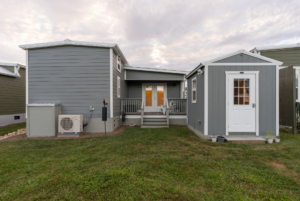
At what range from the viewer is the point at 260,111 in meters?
4.28

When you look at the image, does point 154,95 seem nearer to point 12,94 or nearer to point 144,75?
point 144,75

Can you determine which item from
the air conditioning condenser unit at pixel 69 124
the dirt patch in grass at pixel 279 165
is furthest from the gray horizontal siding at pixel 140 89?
the dirt patch in grass at pixel 279 165

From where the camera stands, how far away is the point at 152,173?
2291mm

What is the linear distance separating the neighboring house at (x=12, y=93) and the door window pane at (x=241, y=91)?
1164cm

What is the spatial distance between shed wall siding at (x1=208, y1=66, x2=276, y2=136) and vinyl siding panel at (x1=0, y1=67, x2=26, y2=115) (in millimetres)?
10948

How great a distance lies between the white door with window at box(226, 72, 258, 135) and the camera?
14.1 feet

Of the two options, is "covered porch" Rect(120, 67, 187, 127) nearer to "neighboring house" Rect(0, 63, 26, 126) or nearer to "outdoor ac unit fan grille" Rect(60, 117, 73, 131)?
"outdoor ac unit fan grille" Rect(60, 117, 73, 131)

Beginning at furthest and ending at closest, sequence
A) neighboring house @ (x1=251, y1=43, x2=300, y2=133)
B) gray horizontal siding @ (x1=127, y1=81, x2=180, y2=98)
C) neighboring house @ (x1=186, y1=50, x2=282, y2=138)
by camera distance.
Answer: gray horizontal siding @ (x1=127, y1=81, x2=180, y2=98), neighboring house @ (x1=251, y1=43, x2=300, y2=133), neighboring house @ (x1=186, y1=50, x2=282, y2=138)

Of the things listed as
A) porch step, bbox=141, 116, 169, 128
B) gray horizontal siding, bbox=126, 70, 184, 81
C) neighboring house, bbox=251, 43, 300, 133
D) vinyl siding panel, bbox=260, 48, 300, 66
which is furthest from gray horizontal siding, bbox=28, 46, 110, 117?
vinyl siding panel, bbox=260, 48, 300, 66

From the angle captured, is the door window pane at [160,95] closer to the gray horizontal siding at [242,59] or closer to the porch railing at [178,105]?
the porch railing at [178,105]

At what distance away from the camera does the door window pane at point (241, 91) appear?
14.2ft

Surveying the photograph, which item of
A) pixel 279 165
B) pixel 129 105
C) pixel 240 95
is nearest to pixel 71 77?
pixel 129 105

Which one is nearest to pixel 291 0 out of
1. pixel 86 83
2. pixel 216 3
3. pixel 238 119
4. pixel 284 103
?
pixel 216 3

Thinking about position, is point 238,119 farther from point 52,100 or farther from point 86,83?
point 52,100
